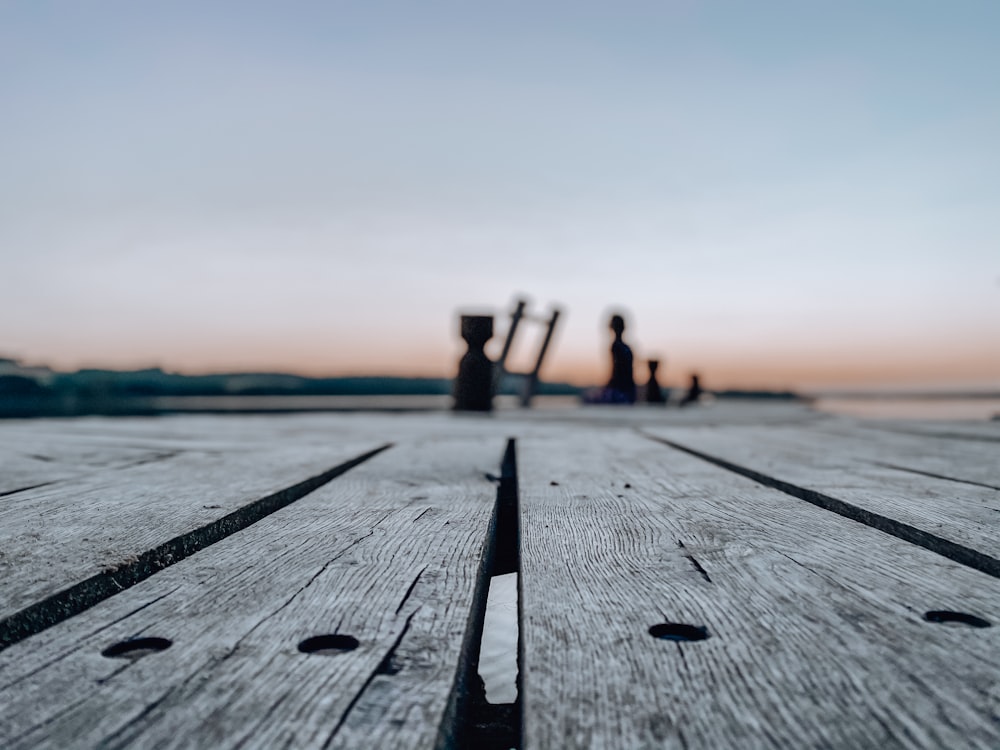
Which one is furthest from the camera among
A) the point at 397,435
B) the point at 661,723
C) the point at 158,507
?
the point at 397,435

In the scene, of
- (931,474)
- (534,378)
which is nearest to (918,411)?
(534,378)

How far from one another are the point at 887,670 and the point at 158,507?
1341 millimetres

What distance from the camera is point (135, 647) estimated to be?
0.78 metres

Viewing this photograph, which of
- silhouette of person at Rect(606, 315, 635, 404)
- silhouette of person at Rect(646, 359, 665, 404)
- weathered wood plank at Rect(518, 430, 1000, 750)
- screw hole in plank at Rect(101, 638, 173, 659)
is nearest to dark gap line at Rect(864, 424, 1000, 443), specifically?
weathered wood plank at Rect(518, 430, 1000, 750)

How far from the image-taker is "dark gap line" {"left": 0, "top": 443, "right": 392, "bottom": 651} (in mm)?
856

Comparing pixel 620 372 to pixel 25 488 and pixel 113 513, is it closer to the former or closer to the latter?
pixel 25 488

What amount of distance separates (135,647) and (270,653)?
0.53 feet

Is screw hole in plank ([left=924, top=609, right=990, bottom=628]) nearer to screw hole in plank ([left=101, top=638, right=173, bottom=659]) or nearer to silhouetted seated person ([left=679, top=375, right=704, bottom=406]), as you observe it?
screw hole in plank ([left=101, top=638, right=173, bottom=659])

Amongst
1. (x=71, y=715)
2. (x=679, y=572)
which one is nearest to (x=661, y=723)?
(x=679, y=572)

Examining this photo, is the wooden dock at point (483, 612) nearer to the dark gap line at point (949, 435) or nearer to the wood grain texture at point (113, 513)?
the wood grain texture at point (113, 513)

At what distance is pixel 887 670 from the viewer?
2.31ft

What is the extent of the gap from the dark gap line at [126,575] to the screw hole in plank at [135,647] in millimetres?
151

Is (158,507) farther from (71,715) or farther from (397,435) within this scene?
(397,435)

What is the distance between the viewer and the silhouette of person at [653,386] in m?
12.1
